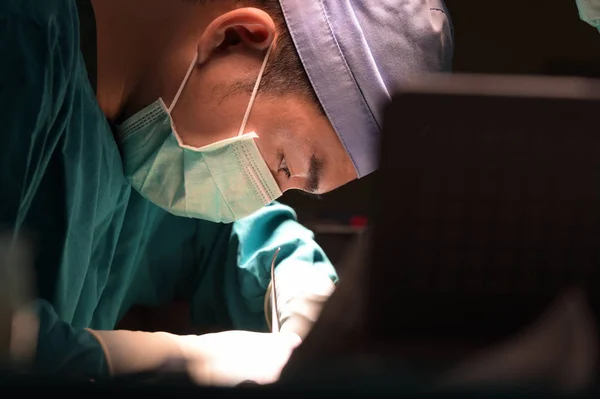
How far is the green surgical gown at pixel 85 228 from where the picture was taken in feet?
2.80

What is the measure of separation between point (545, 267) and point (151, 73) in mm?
847

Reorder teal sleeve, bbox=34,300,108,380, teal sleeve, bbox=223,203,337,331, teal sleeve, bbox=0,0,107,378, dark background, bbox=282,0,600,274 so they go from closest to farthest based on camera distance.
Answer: teal sleeve, bbox=34,300,108,380 → teal sleeve, bbox=0,0,107,378 → dark background, bbox=282,0,600,274 → teal sleeve, bbox=223,203,337,331

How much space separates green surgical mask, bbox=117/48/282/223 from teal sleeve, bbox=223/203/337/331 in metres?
0.27

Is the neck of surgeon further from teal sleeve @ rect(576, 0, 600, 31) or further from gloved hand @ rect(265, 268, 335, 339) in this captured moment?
teal sleeve @ rect(576, 0, 600, 31)

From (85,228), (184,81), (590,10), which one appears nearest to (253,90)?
(184,81)

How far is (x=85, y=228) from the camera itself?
3.60 ft

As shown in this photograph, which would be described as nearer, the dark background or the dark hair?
the dark hair

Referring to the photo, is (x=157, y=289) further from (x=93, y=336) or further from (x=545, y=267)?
(x=545, y=267)

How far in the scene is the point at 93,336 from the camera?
0.79 meters

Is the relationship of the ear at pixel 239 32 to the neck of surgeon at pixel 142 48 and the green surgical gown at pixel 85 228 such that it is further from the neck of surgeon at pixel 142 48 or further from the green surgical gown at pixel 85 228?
the green surgical gown at pixel 85 228

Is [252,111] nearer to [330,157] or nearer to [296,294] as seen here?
[330,157]

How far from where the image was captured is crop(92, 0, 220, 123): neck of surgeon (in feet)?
3.67

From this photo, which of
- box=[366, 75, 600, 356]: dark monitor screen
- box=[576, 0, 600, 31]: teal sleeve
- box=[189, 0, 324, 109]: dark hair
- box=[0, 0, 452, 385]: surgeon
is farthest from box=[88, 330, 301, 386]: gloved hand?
box=[576, 0, 600, 31]: teal sleeve

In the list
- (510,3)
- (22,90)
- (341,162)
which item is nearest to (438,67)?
(341,162)
